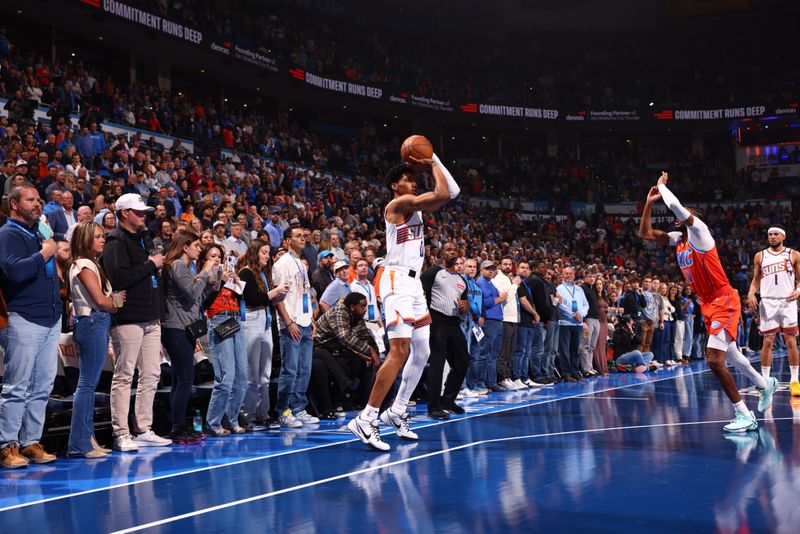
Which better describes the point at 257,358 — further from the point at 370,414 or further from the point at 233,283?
the point at 370,414

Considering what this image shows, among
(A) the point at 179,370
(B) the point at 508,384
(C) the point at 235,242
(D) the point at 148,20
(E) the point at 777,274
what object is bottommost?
(B) the point at 508,384

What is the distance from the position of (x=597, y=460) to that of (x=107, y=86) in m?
17.9

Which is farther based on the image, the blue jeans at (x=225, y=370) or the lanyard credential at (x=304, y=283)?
the lanyard credential at (x=304, y=283)

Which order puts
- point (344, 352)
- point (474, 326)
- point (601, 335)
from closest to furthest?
point (344, 352) → point (474, 326) → point (601, 335)

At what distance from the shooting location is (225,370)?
774cm

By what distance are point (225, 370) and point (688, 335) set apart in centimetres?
1421

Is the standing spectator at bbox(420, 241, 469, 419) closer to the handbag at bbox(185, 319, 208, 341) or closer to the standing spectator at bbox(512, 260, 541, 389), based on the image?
the handbag at bbox(185, 319, 208, 341)

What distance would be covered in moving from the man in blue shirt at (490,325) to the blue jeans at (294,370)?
12.5 feet

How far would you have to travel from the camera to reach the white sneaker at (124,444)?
23.0ft

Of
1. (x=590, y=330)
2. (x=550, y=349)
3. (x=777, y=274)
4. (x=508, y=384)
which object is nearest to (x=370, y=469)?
(x=508, y=384)

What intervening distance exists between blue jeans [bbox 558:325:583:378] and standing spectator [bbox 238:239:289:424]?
6.98 meters

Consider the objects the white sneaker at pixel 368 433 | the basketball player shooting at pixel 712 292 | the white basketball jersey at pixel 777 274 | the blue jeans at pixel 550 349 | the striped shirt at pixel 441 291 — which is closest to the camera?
the white sneaker at pixel 368 433

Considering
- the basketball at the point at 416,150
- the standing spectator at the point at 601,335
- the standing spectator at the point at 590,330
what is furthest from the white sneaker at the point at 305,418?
the standing spectator at the point at 601,335

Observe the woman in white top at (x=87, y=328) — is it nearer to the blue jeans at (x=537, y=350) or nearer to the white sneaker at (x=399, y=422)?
the white sneaker at (x=399, y=422)
